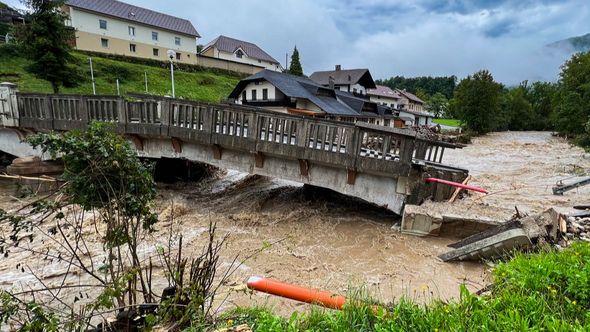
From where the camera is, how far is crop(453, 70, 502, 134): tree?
45.8m

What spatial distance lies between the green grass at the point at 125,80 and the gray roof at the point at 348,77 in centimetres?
1527

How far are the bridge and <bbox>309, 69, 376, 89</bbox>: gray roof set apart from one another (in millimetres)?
41442

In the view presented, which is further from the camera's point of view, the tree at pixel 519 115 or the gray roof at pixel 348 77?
the tree at pixel 519 115

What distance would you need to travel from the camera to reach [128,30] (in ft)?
136

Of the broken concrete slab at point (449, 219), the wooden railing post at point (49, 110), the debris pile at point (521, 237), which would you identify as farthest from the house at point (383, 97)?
the debris pile at point (521, 237)

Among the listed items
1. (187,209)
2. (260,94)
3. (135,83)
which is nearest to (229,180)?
(187,209)

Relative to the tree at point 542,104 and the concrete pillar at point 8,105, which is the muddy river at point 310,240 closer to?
the concrete pillar at point 8,105

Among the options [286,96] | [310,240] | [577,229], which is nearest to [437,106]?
[286,96]

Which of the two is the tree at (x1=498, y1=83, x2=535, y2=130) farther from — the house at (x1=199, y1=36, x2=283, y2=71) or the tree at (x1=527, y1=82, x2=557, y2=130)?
the house at (x1=199, y1=36, x2=283, y2=71)

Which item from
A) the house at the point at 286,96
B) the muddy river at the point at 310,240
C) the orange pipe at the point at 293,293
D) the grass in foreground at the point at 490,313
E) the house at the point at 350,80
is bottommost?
the muddy river at the point at 310,240

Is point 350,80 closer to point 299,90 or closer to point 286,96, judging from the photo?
point 299,90

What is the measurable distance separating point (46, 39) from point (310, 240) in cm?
2088

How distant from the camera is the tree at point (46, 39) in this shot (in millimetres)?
18375

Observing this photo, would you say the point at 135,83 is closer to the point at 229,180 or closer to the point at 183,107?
Answer: the point at 229,180
